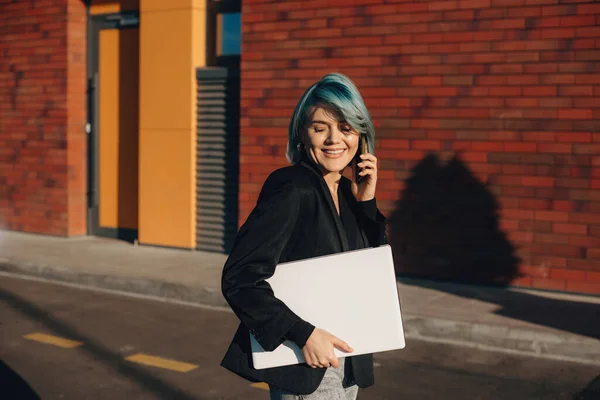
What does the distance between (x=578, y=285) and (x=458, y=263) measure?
1.32 m

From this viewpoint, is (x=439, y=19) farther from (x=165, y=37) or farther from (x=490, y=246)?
(x=165, y=37)

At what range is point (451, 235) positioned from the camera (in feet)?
31.1

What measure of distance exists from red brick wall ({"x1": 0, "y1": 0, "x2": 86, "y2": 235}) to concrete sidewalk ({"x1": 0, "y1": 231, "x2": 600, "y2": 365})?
87 centimetres

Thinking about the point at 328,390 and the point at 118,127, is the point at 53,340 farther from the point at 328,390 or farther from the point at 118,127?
the point at 118,127

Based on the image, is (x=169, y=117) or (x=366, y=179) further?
(x=169, y=117)

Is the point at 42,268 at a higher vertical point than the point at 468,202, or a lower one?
lower

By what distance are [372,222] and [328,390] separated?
55 centimetres

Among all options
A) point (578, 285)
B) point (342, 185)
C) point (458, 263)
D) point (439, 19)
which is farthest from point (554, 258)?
point (342, 185)

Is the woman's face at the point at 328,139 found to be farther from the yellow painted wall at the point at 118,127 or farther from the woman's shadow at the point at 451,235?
the yellow painted wall at the point at 118,127

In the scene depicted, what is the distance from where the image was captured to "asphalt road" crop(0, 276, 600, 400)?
5695 millimetres

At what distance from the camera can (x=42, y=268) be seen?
33.5 ft

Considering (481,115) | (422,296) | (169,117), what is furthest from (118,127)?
(422,296)

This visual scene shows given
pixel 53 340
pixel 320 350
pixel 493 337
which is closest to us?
pixel 320 350

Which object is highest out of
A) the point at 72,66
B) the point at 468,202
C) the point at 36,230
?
the point at 72,66
